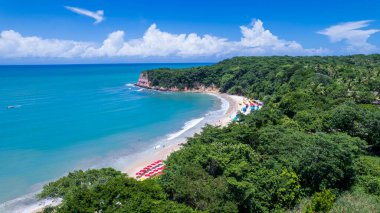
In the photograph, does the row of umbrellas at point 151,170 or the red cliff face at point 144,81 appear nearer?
the row of umbrellas at point 151,170

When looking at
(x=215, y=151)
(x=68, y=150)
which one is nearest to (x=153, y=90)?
(x=68, y=150)

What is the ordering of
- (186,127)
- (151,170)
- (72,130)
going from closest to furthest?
1. (151,170)
2. (72,130)
3. (186,127)

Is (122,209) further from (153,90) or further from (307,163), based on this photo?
(153,90)

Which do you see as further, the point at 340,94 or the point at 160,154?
the point at 340,94

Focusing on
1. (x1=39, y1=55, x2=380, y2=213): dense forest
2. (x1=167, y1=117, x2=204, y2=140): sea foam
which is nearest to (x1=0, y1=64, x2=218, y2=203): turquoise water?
(x1=167, y1=117, x2=204, y2=140): sea foam

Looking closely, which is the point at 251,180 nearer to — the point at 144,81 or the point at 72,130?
the point at 72,130

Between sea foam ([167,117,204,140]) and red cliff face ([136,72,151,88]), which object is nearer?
sea foam ([167,117,204,140])

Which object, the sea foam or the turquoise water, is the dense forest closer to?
the turquoise water

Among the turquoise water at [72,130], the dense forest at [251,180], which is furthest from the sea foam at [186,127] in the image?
the dense forest at [251,180]

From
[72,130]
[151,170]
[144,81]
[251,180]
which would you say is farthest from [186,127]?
[144,81]

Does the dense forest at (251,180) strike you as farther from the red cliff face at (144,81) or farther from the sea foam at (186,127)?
the red cliff face at (144,81)

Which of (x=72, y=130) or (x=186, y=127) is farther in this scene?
(x=186, y=127)
